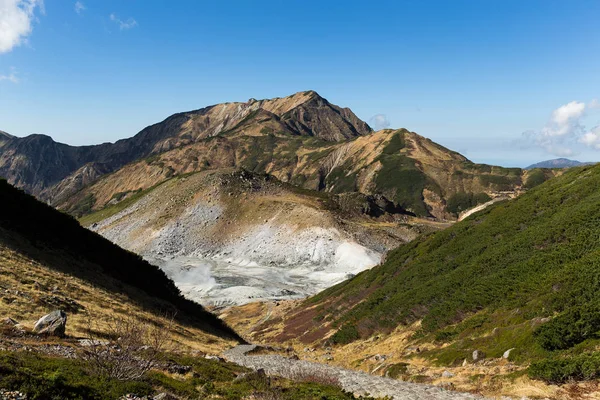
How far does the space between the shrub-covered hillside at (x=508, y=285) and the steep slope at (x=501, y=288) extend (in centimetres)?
8

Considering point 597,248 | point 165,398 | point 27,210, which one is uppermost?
point 27,210

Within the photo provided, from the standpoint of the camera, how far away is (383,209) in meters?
168

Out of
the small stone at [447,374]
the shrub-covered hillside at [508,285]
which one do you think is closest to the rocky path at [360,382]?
the small stone at [447,374]

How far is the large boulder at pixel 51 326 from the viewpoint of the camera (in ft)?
66.0

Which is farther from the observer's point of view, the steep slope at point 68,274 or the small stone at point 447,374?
the steep slope at point 68,274

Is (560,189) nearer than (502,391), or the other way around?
(502,391)

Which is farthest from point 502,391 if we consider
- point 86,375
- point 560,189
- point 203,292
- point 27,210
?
point 203,292

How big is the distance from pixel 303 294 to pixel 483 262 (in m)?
61.0

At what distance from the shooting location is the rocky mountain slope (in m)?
20.1

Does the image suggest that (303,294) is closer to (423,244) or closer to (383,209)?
(423,244)

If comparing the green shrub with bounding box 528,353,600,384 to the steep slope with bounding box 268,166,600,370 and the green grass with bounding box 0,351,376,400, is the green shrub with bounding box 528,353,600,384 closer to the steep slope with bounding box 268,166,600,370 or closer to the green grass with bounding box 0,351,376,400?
the steep slope with bounding box 268,166,600,370

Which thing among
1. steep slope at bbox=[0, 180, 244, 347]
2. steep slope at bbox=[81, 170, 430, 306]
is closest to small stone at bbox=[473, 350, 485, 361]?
steep slope at bbox=[0, 180, 244, 347]

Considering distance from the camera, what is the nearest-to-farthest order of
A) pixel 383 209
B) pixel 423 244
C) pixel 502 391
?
pixel 502 391, pixel 423 244, pixel 383 209

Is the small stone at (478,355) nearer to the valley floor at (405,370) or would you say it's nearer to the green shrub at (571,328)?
the valley floor at (405,370)
